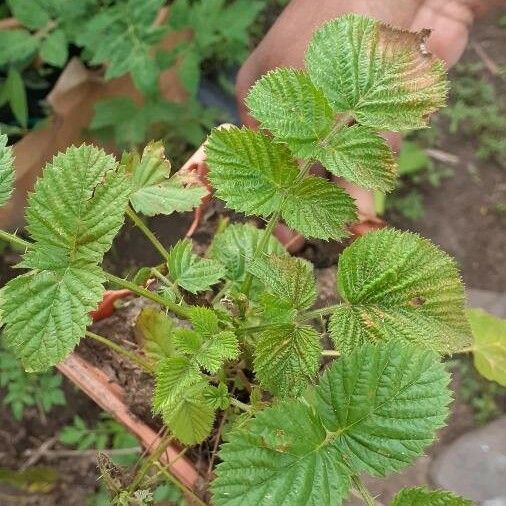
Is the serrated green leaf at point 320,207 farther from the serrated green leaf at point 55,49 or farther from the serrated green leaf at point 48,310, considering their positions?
the serrated green leaf at point 55,49

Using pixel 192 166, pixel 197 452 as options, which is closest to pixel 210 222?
pixel 192 166

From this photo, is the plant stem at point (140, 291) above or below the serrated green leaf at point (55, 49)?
below

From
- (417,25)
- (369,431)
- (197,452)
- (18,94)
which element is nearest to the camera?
(369,431)

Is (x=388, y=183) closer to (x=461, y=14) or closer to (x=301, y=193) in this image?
(x=301, y=193)

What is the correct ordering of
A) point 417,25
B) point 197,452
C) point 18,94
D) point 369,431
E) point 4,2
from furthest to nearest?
point 4,2 → point 18,94 → point 417,25 → point 197,452 → point 369,431

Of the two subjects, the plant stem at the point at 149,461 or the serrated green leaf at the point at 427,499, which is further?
the plant stem at the point at 149,461

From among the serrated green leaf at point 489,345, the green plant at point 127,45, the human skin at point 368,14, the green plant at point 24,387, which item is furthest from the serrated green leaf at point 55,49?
the serrated green leaf at point 489,345

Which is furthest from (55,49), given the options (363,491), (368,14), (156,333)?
(363,491)
